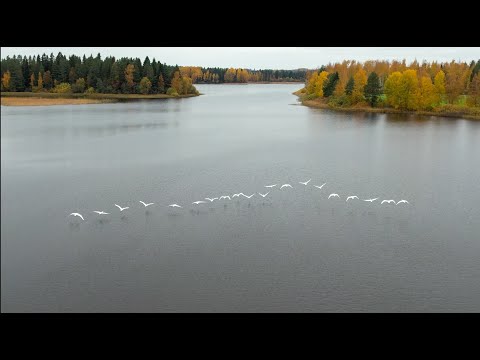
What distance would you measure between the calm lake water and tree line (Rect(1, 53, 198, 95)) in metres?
0.85

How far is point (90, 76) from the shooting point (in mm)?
24438

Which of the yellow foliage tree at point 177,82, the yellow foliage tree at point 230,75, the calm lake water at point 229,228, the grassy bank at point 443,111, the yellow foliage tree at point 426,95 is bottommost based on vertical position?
the calm lake water at point 229,228

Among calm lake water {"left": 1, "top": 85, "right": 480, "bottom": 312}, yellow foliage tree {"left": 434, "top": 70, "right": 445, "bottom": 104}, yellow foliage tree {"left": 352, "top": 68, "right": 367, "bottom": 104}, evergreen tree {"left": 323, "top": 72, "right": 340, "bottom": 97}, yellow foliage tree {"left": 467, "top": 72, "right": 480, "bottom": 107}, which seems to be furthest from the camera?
evergreen tree {"left": 323, "top": 72, "right": 340, "bottom": 97}

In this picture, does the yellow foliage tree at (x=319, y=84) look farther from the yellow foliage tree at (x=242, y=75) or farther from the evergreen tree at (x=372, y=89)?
the yellow foliage tree at (x=242, y=75)

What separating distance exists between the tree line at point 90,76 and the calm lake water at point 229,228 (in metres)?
0.85

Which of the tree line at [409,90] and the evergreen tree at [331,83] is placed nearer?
the tree line at [409,90]

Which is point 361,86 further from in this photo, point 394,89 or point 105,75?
point 105,75

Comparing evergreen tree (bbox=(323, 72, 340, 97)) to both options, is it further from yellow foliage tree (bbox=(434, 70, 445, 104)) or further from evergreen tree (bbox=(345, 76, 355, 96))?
yellow foliage tree (bbox=(434, 70, 445, 104))

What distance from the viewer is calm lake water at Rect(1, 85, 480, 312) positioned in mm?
8562

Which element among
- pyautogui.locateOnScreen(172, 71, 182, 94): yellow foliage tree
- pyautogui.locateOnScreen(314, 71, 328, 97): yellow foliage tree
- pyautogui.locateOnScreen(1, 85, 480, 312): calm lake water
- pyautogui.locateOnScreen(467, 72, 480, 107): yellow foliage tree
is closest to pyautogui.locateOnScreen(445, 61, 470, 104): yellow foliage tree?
pyautogui.locateOnScreen(467, 72, 480, 107): yellow foliage tree

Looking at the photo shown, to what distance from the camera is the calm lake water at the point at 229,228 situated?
28.1 feet

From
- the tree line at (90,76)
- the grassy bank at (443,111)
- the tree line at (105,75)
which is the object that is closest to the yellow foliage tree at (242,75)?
the tree line at (105,75)

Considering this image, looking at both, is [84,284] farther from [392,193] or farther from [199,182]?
[392,193]

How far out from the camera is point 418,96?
40.6m
